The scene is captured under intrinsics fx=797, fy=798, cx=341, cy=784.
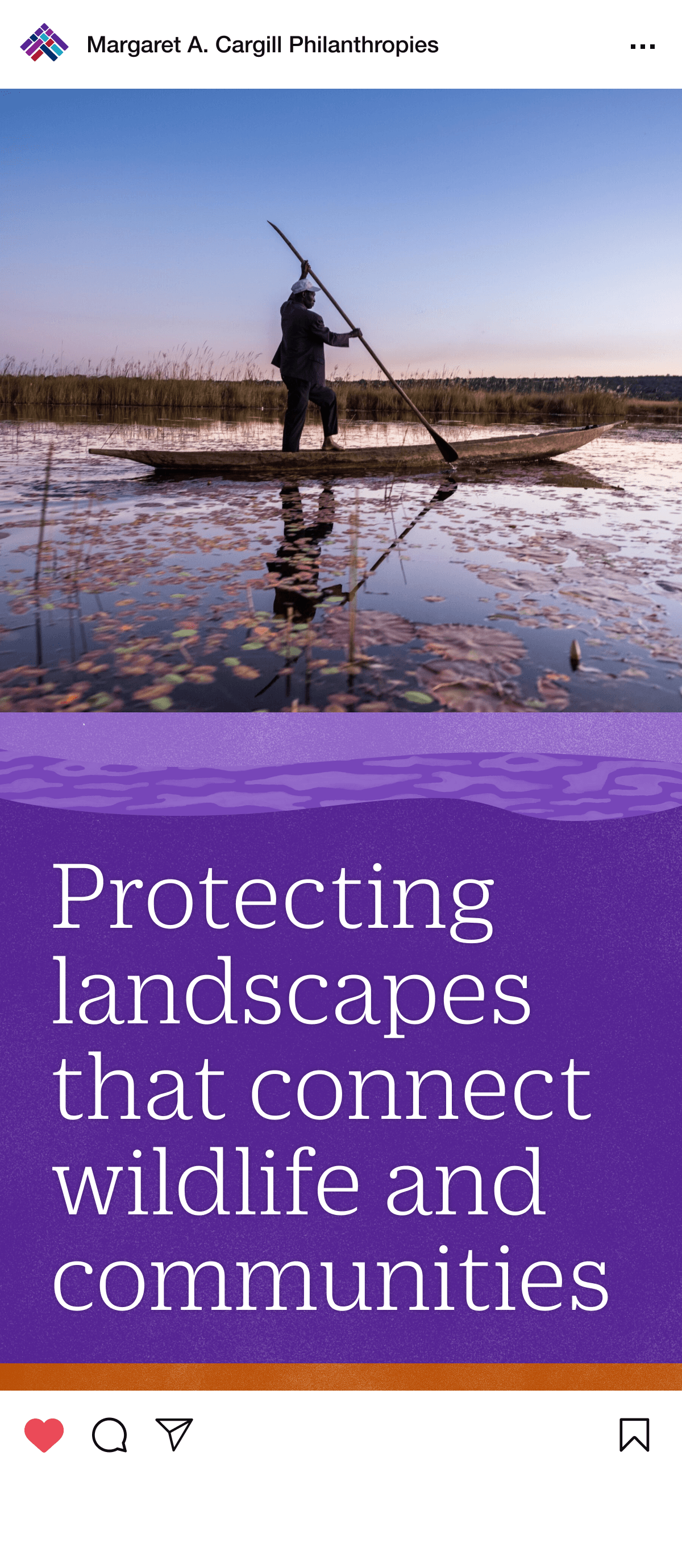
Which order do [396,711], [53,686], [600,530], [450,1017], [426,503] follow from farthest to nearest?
[426,503] → [600,530] → [53,686] → [396,711] → [450,1017]

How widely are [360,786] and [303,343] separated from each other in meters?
9.34

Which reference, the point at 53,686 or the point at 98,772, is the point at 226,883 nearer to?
the point at 98,772

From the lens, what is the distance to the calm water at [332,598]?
4.34 meters

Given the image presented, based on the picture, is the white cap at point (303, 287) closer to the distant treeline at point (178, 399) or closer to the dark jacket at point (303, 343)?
the dark jacket at point (303, 343)

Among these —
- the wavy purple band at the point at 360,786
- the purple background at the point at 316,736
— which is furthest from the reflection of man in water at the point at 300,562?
the wavy purple band at the point at 360,786

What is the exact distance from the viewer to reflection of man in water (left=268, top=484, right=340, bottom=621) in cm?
562

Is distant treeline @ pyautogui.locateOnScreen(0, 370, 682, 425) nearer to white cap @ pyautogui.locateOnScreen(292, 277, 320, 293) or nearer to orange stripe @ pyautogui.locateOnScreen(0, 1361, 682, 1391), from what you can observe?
white cap @ pyautogui.locateOnScreen(292, 277, 320, 293)

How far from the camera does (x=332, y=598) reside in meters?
5.81

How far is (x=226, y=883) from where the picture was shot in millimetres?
2918

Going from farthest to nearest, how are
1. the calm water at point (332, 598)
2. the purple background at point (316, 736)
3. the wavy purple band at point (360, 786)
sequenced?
1. the calm water at point (332, 598)
2. the purple background at point (316, 736)
3. the wavy purple band at point (360, 786)

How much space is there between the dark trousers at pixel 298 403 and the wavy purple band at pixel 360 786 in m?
8.47

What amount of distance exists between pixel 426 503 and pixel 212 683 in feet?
21.9

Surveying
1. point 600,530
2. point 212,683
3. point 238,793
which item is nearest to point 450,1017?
point 238,793
